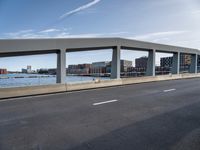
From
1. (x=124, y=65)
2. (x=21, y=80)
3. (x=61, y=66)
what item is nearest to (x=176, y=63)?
(x=124, y=65)

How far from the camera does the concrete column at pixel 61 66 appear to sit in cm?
1459

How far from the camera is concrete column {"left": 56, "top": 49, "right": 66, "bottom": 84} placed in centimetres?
1459

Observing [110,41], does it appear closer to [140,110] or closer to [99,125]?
[140,110]

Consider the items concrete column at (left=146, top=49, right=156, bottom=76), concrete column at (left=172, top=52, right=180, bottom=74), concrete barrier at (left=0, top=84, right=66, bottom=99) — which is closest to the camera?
concrete barrier at (left=0, top=84, right=66, bottom=99)

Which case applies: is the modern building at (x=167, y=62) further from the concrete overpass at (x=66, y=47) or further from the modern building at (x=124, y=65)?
the concrete overpass at (x=66, y=47)

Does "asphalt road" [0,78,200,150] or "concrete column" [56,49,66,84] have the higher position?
"concrete column" [56,49,66,84]

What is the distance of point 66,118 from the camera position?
6125mm

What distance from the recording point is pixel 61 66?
14688 millimetres

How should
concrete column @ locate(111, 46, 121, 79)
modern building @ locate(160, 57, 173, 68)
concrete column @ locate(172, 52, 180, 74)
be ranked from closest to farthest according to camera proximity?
1. concrete column @ locate(111, 46, 121, 79)
2. concrete column @ locate(172, 52, 180, 74)
3. modern building @ locate(160, 57, 173, 68)

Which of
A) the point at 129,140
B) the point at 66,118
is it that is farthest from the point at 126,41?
the point at 129,140

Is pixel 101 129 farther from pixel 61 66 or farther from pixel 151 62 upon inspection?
pixel 151 62

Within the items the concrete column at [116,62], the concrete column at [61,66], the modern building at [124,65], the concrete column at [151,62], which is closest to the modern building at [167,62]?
the modern building at [124,65]

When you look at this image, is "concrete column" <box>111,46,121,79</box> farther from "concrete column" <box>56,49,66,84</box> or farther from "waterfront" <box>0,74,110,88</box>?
"waterfront" <box>0,74,110,88</box>

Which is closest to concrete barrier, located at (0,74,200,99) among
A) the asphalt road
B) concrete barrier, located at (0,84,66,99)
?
concrete barrier, located at (0,84,66,99)
